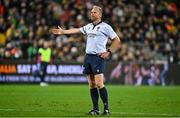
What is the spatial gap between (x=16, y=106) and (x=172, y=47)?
2147 centimetres

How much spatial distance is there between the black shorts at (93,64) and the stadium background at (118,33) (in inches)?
737

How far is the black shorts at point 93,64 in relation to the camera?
1556 centimetres

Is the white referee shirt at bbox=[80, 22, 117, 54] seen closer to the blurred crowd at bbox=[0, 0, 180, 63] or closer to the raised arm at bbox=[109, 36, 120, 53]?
the raised arm at bbox=[109, 36, 120, 53]

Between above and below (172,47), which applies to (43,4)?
above

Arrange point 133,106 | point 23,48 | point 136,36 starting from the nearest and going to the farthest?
point 133,106 → point 23,48 → point 136,36

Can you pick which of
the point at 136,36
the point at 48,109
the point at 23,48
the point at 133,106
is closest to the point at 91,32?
the point at 48,109

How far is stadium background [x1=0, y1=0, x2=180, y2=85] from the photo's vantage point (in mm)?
35188

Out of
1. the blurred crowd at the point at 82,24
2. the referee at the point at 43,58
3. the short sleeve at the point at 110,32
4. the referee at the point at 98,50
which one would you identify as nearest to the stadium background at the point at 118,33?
the blurred crowd at the point at 82,24

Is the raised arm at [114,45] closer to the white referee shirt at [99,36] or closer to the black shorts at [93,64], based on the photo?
the white referee shirt at [99,36]

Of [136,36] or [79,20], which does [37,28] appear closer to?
[79,20]

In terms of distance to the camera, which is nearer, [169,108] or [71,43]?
[169,108]

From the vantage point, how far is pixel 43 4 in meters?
38.9

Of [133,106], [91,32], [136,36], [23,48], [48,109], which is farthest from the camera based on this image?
[136,36]

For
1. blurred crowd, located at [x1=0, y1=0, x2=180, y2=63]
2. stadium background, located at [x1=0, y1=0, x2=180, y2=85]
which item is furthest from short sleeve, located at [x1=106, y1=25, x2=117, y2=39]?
stadium background, located at [x1=0, y1=0, x2=180, y2=85]
